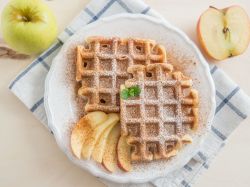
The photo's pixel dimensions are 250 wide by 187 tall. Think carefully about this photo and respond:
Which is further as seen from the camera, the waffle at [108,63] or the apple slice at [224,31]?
the apple slice at [224,31]

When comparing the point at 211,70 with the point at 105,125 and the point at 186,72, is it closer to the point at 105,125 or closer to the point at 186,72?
the point at 186,72

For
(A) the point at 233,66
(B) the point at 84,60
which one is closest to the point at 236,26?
(A) the point at 233,66

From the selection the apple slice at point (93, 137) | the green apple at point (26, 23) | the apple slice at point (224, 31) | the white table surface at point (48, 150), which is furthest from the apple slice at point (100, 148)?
the apple slice at point (224, 31)

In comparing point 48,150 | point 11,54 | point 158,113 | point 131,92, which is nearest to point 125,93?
point 131,92

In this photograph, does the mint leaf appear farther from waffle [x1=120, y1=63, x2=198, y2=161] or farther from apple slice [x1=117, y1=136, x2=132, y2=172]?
apple slice [x1=117, y1=136, x2=132, y2=172]

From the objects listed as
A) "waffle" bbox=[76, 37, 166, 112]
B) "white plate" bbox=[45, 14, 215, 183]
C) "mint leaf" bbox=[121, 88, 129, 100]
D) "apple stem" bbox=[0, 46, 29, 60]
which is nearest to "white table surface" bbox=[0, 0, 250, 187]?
"apple stem" bbox=[0, 46, 29, 60]

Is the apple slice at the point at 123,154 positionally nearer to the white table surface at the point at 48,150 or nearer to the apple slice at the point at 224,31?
the white table surface at the point at 48,150

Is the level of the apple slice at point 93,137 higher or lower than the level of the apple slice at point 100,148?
higher
